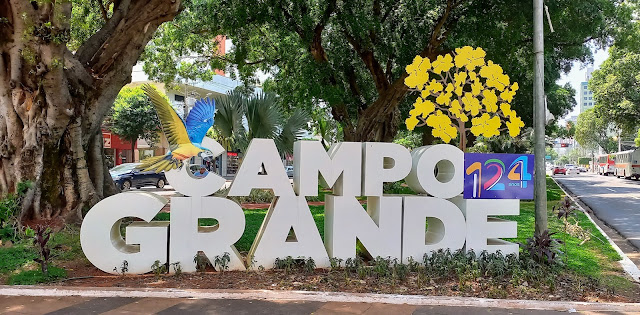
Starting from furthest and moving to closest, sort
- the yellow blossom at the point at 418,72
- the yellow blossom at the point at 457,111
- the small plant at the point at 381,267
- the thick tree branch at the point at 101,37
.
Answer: the thick tree branch at the point at 101,37 → the yellow blossom at the point at 418,72 → the yellow blossom at the point at 457,111 → the small plant at the point at 381,267

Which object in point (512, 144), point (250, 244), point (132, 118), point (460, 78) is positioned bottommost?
point (250, 244)

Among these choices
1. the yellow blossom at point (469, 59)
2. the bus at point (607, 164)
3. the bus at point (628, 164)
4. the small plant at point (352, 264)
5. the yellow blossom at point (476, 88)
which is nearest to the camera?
the small plant at point (352, 264)

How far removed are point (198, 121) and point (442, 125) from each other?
4310 millimetres

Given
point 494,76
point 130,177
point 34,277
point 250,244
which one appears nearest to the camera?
point 34,277

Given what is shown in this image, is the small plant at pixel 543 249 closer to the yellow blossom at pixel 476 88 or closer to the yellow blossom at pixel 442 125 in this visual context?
the yellow blossom at pixel 442 125

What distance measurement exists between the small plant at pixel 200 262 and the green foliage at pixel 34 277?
69.3 inches

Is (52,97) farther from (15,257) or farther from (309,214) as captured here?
(309,214)

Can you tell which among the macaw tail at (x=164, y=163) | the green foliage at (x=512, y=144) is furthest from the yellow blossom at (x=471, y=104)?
the green foliage at (x=512, y=144)

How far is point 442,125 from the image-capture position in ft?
29.2

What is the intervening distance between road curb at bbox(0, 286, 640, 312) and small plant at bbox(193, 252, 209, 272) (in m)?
1.10

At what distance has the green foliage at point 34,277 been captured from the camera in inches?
252

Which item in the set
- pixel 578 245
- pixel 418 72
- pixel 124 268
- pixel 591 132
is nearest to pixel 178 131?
pixel 124 268

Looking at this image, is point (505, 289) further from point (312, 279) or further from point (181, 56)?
point (181, 56)

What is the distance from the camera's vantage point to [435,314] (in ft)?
17.8
